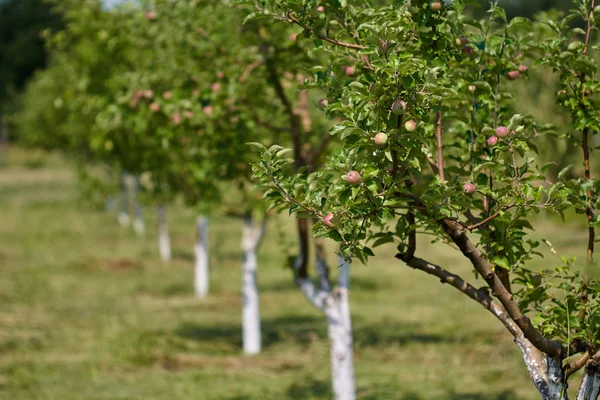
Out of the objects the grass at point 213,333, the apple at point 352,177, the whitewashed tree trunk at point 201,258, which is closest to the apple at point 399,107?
the apple at point 352,177

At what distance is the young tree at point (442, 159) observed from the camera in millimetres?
3854

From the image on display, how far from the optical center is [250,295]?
13.9 meters

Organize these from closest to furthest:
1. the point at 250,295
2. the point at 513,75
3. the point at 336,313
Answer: the point at 513,75, the point at 336,313, the point at 250,295

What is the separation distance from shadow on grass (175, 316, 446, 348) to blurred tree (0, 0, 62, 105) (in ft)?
259

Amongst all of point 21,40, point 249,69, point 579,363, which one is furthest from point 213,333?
point 21,40

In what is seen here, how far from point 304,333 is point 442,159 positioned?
11.1 m

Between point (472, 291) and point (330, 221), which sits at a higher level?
point (330, 221)

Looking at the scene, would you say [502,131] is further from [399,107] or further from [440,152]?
[399,107]

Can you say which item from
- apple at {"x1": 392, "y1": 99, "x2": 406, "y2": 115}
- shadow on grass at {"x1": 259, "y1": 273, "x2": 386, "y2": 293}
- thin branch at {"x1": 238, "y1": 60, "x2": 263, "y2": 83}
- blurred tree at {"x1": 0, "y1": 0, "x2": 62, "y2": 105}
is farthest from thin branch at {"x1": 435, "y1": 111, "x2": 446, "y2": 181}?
blurred tree at {"x1": 0, "y1": 0, "x2": 62, "y2": 105}

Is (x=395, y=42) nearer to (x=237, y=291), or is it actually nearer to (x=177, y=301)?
(x=177, y=301)

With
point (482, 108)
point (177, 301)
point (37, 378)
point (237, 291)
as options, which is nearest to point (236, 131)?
point (482, 108)

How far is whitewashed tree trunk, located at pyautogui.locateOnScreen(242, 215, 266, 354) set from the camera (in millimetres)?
13789

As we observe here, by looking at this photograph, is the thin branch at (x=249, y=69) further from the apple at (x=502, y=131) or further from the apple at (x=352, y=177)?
the apple at (x=352, y=177)

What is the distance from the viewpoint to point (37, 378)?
36.9 ft
